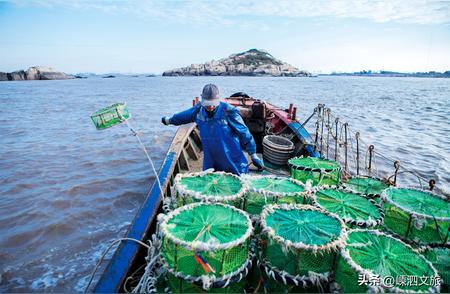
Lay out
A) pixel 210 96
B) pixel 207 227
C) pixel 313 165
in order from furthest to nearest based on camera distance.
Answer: pixel 313 165 → pixel 210 96 → pixel 207 227

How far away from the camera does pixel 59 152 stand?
506 inches

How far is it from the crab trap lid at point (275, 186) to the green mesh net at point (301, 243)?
452mm

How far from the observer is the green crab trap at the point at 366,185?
416 cm

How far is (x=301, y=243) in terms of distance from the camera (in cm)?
231

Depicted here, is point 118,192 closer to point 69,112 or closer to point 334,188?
point 334,188

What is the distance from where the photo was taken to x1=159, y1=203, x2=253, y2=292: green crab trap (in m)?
2.28

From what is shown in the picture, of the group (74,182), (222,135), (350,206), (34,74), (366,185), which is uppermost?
(34,74)

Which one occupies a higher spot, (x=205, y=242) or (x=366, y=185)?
(x=205, y=242)

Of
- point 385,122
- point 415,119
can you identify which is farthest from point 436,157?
point 415,119

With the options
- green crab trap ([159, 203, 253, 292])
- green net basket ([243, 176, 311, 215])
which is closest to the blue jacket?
green net basket ([243, 176, 311, 215])

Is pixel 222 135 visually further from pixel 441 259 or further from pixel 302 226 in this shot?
pixel 441 259

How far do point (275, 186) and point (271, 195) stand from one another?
0.30 m

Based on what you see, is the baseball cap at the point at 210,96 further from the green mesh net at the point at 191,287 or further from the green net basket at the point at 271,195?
the green mesh net at the point at 191,287

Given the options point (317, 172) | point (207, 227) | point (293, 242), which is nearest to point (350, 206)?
point (317, 172)
